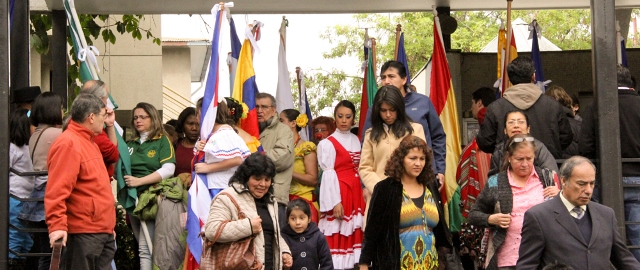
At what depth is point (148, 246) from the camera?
9945 mm

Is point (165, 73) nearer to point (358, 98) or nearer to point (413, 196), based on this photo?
point (358, 98)

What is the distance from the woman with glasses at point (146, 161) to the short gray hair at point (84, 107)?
1.60 m

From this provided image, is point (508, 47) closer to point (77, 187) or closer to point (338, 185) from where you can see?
point (338, 185)

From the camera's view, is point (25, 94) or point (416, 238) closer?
point (416, 238)

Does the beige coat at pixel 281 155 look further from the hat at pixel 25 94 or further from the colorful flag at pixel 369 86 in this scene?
the hat at pixel 25 94

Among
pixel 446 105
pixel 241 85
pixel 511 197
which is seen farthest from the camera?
pixel 446 105

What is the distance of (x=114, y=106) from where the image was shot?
9984 mm

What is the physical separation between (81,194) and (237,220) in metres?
1.23

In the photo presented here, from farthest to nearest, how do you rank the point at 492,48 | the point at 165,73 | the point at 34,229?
the point at 165,73, the point at 492,48, the point at 34,229

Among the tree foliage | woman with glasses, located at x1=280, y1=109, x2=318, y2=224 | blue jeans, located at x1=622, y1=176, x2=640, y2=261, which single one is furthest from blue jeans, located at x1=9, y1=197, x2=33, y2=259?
the tree foliage

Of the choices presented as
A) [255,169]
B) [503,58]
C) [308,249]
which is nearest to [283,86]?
[503,58]

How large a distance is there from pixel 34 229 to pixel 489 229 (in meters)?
3.67

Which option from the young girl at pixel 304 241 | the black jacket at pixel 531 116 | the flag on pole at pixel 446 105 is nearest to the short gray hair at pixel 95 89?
the young girl at pixel 304 241

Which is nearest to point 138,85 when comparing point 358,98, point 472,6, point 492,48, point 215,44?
point 492,48
